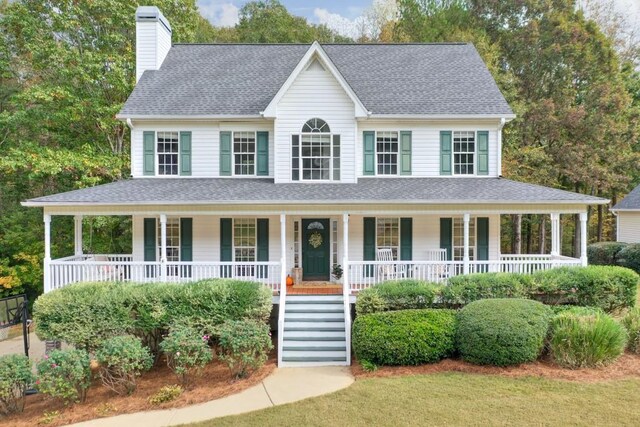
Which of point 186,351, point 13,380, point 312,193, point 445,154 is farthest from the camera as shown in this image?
point 445,154

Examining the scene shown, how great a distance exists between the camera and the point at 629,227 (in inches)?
957

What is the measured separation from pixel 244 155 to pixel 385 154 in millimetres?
4945

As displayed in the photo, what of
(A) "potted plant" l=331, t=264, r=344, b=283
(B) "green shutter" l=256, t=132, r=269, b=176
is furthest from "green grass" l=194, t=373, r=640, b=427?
(B) "green shutter" l=256, t=132, r=269, b=176

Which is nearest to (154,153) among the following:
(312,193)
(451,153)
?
(312,193)

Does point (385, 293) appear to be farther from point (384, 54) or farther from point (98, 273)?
point (384, 54)

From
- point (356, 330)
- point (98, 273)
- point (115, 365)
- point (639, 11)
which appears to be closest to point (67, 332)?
point (115, 365)

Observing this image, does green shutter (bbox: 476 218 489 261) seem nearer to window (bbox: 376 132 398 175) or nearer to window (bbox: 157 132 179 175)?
window (bbox: 376 132 398 175)

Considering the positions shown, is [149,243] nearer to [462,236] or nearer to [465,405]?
[462,236]

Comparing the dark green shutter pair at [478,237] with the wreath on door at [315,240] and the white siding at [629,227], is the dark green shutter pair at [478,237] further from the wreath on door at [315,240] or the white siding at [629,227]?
the white siding at [629,227]

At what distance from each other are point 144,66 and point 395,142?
10381 mm

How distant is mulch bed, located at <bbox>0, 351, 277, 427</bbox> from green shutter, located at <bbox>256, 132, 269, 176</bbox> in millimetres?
7044

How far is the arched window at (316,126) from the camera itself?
14.4 metres

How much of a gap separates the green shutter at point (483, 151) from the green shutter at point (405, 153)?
2465mm

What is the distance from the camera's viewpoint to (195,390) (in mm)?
9023
